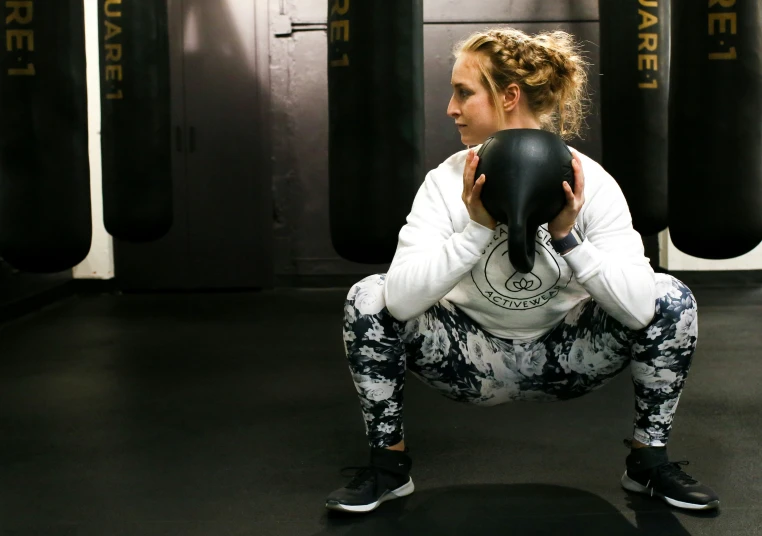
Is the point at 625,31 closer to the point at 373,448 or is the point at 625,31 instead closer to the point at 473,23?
the point at 373,448

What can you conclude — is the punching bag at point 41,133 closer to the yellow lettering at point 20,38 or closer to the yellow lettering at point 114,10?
the yellow lettering at point 20,38

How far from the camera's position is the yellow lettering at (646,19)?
251 centimetres

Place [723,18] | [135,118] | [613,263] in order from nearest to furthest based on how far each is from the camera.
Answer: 1. [613,263]
2. [723,18]
3. [135,118]

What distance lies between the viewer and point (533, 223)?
53.2 inches

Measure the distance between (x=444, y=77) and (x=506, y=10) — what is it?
521 millimetres

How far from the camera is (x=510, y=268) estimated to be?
4.99 feet

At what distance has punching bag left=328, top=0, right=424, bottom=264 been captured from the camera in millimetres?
2068

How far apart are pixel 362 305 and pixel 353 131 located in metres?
0.69

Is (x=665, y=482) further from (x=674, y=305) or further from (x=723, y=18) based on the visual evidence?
(x=723, y=18)

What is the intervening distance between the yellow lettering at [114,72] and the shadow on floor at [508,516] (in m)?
1.52

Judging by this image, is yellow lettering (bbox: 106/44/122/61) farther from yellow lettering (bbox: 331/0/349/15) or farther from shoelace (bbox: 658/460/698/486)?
shoelace (bbox: 658/460/698/486)

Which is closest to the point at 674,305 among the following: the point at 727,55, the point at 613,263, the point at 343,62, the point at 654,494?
the point at 613,263

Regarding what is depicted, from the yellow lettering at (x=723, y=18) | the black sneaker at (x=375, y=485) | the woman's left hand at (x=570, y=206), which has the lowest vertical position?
the black sneaker at (x=375, y=485)

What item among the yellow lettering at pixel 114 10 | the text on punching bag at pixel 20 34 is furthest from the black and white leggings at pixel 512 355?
the yellow lettering at pixel 114 10
